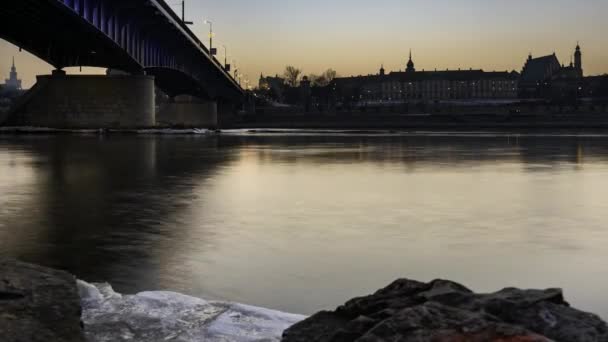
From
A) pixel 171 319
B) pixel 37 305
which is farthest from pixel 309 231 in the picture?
pixel 37 305

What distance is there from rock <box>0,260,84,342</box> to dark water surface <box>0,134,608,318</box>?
2257mm

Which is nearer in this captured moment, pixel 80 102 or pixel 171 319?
pixel 171 319

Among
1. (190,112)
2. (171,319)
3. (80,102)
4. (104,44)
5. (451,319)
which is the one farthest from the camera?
(190,112)

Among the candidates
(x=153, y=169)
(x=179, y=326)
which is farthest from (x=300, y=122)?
(x=179, y=326)

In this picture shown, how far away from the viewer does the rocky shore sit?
12.3 ft

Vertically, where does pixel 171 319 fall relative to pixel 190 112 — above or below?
below

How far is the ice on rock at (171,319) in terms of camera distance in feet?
17.6

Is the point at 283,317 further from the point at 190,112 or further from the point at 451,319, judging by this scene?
the point at 190,112

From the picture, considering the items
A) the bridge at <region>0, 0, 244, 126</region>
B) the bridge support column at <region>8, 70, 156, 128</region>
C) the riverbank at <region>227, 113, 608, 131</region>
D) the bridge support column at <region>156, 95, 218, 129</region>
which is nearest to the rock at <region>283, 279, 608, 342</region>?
the bridge at <region>0, 0, 244, 126</region>

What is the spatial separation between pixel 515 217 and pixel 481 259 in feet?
14.6

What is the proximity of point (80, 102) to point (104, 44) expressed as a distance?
1810 cm

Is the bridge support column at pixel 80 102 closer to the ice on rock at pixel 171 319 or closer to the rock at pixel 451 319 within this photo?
the ice on rock at pixel 171 319

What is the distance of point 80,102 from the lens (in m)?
76.3

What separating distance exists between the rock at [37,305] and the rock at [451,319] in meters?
1.45
